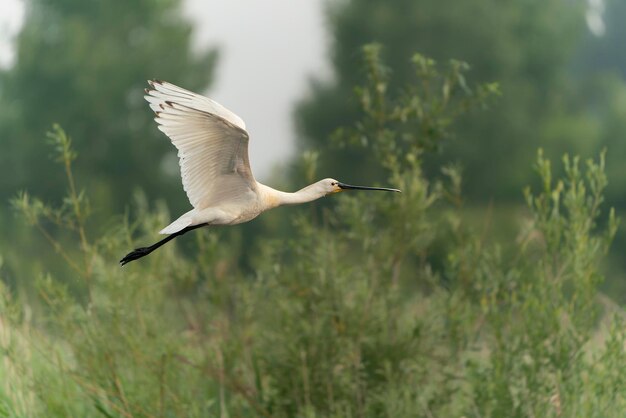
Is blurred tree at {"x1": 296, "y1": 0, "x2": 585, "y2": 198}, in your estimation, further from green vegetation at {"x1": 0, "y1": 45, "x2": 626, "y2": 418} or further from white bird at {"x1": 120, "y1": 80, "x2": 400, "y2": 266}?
white bird at {"x1": 120, "y1": 80, "x2": 400, "y2": 266}

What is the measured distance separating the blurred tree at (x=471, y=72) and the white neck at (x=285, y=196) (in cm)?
1406

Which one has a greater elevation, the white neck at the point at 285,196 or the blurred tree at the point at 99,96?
the blurred tree at the point at 99,96

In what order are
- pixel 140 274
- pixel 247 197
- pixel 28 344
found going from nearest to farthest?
pixel 247 197
pixel 28 344
pixel 140 274

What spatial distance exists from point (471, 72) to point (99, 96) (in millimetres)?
7106

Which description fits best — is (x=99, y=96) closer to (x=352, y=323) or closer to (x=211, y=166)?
(x=352, y=323)

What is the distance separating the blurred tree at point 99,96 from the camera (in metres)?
19.6

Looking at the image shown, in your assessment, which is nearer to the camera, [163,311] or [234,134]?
[234,134]

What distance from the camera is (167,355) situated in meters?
4.86

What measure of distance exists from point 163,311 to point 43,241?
45.0 feet

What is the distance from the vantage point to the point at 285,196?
3584 millimetres

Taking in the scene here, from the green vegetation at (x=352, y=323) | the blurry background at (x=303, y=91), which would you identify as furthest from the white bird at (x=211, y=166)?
the blurry background at (x=303, y=91)

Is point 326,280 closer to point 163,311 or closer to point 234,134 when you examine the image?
point 163,311

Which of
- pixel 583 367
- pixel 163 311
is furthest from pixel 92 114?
pixel 583 367

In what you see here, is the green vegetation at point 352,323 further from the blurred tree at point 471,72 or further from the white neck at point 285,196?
the blurred tree at point 471,72
